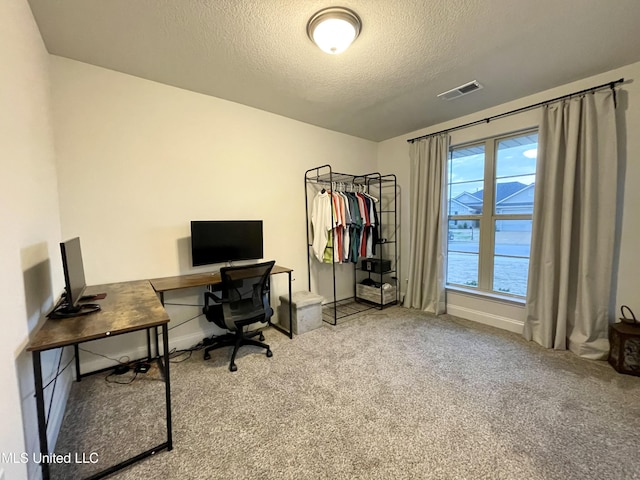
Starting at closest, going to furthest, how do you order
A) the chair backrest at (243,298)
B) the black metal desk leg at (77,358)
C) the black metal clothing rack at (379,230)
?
1. the black metal desk leg at (77,358)
2. the chair backrest at (243,298)
3. the black metal clothing rack at (379,230)

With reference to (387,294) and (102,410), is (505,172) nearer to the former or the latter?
(387,294)

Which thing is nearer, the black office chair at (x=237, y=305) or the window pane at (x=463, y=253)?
the black office chair at (x=237, y=305)

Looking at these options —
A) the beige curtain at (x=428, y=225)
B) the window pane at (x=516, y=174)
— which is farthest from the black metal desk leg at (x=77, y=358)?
the window pane at (x=516, y=174)

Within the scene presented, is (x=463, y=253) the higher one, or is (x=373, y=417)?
(x=463, y=253)

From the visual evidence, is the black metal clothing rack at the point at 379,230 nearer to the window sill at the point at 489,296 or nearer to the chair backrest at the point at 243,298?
the window sill at the point at 489,296

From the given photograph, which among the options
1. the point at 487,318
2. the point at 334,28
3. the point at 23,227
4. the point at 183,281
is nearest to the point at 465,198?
the point at 487,318

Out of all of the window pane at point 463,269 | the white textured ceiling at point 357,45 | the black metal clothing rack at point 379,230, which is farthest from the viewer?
the black metal clothing rack at point 379,230

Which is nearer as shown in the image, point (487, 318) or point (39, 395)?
point (39, 395)

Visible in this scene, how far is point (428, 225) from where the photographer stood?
372cm

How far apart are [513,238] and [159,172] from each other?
4038 millimetres

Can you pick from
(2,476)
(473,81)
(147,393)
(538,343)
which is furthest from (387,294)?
(2,476)

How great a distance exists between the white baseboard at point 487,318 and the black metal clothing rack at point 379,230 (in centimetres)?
90

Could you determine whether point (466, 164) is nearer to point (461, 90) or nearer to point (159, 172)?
point (461, 90)

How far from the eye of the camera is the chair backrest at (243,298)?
2328 mm
